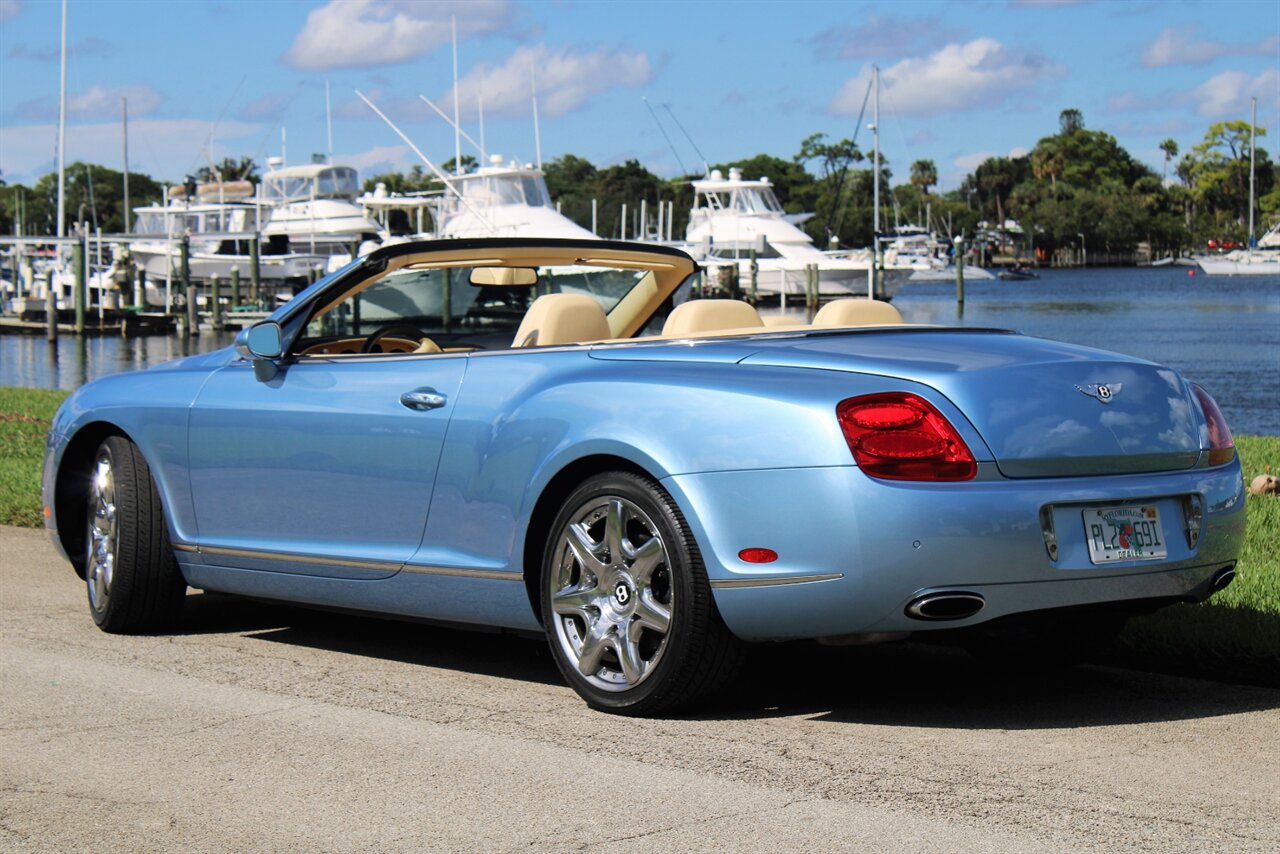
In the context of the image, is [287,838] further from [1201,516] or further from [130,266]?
[130,266]

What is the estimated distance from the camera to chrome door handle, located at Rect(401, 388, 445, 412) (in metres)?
5.92

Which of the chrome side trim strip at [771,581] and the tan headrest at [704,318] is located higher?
the tan headrest at [704,318]

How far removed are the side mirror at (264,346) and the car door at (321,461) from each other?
0.15 feet

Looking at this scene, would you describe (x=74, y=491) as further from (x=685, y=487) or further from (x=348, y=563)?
(x=685, y=487)

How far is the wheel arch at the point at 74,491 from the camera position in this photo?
291 inches

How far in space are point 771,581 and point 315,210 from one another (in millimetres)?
61155

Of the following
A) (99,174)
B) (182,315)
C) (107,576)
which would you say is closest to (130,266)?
(182,315)

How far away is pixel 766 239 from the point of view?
231ft

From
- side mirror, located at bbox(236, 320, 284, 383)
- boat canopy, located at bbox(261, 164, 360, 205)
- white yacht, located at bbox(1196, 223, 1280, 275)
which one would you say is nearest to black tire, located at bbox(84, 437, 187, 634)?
side mirror, located at bbox(236, 320, 284, 383)

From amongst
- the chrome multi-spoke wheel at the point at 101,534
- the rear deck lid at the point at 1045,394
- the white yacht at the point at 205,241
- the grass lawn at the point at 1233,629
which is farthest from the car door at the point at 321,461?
the white yacht at the point at 205,241

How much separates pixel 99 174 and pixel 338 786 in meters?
181

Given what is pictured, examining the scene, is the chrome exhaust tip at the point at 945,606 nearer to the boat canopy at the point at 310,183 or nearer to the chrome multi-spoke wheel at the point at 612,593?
the chrome multi-spoke wheel at the point at 612,593

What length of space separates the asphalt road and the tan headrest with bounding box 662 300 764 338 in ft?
3.81

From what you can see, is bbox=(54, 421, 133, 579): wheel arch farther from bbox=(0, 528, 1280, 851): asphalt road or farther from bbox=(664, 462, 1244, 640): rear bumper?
bbox=(664, 462, 1244, 640): rear bumper
